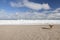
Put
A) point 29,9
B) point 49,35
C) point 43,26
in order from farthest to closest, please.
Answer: point 29,9 < point 43,26 < point 49,35

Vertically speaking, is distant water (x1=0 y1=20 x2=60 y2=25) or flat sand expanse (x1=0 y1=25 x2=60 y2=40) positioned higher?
distant water (x1=0 y1=20 x2=60 y2=25)

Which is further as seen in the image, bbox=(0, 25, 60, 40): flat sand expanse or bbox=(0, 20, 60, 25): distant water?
bbox=(0, 20, 60, 25): distant water

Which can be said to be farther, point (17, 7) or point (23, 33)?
point (17, 7)

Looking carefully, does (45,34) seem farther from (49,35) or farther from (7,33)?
(7,33)

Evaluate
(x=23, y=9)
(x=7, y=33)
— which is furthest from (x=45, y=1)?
(x=7, y=33)

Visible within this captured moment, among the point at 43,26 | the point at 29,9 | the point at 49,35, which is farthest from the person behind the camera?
the point at 29,9

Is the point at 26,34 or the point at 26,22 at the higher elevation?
the point at 26,22

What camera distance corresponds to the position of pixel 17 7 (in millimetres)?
3115

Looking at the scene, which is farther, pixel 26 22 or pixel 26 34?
pixel 26 22

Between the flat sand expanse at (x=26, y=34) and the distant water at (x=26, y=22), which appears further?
the distant water at (x=26, y=22)

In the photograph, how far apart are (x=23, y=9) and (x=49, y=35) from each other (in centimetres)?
107

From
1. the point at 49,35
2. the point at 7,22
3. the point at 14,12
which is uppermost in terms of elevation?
the point at 14,12

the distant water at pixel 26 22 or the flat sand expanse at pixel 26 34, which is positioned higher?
the distant water at pixel 26 22

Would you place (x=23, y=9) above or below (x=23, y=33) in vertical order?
above
